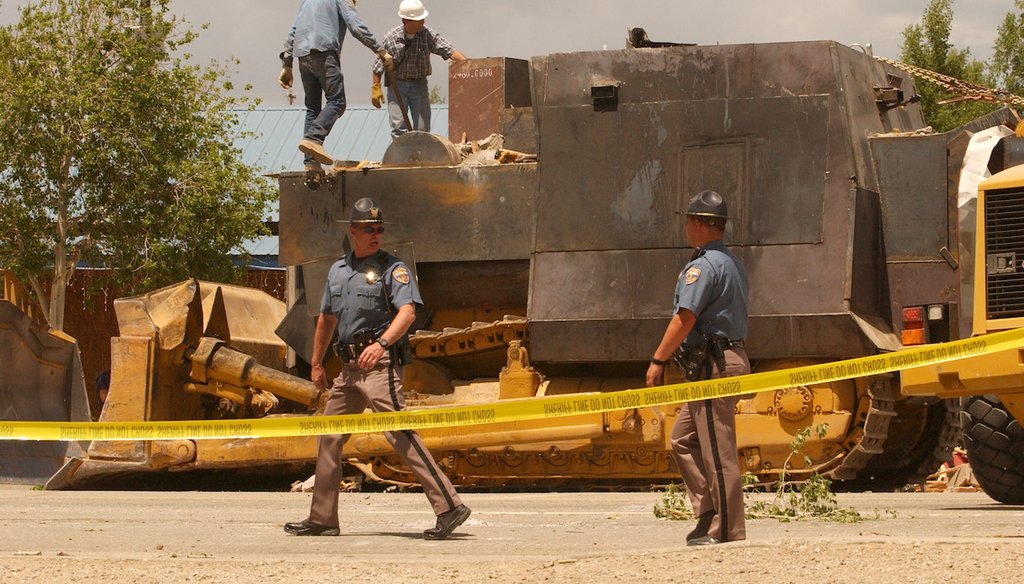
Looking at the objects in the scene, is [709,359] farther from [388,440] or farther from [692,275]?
[388,440]

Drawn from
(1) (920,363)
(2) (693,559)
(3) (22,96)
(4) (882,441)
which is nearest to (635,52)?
(4) (882,441)

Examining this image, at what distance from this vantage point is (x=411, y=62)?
14734 millimetres

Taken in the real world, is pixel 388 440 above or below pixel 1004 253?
Answer: below

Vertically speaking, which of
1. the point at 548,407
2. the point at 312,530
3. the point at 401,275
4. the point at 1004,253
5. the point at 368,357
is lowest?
the point at 312,530

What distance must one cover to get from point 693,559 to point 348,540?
230 cm

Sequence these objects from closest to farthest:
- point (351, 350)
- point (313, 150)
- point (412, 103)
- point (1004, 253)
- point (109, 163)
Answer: point (351, 350), point (1004, 253), point (313, 150), point (412, 103), point (109, 163)

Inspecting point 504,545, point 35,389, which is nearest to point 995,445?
point 504,545

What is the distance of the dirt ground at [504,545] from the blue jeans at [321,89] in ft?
10.9

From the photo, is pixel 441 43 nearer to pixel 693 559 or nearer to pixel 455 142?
pixel 455 142

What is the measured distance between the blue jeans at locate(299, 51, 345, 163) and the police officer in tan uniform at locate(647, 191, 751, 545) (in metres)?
6.18

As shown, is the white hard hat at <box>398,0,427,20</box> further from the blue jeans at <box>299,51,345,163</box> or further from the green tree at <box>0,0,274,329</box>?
the green tree at <box>0,0,274,329</box>

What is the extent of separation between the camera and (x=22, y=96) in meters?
23.6

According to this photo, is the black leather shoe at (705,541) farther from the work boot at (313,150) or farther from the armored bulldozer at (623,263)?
the work boot at (313,150)

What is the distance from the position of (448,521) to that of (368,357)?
0.93m
